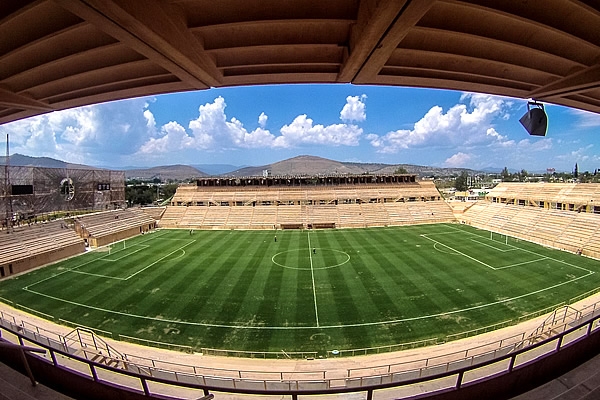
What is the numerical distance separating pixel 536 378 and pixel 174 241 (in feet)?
115

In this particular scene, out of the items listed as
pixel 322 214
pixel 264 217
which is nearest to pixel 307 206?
pixel 322 214

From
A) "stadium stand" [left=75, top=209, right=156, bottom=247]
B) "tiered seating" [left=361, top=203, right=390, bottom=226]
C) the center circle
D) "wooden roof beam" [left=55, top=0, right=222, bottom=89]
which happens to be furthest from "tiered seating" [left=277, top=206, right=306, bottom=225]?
"wooden roof beam" [left=55, top=0, right=222, bottom=89]

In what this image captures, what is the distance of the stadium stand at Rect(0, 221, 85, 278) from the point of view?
23.5 m

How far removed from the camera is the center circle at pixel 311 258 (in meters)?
23.5

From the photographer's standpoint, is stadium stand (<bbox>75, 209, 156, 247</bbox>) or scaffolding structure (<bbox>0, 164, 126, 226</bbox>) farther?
stadium stand (<bbox>75, 209, 156, 247</bbox>)

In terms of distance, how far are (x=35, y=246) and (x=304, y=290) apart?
985 inches

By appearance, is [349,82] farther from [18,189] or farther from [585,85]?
[18,189]

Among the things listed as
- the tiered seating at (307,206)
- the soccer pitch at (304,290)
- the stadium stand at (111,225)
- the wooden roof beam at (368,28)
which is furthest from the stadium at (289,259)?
the tiered seating at (307,206)

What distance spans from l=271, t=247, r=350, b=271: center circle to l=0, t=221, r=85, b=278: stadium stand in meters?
19.9

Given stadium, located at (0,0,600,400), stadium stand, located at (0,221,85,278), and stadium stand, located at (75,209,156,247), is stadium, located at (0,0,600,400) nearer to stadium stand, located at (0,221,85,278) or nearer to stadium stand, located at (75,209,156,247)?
stadium stand, located at (0,221,85,278)

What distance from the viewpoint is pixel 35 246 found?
26.1 m

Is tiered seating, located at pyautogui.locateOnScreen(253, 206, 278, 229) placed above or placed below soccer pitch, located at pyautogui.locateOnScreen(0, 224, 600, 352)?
above

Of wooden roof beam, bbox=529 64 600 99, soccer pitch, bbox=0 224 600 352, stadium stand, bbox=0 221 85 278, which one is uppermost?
wooden roof beam, bbox=529 64 600 99

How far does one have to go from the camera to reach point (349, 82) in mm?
6250
